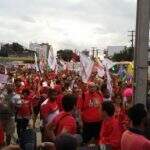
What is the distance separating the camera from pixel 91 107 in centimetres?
A: 1438

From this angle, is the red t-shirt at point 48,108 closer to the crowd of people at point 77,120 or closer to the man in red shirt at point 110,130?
the crowd of people at point 77,120

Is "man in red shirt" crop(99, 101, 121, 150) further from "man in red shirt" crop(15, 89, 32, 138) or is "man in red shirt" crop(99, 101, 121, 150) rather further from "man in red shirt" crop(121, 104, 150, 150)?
Result: "man in red shirt" crop(15, 89, 32, 138)

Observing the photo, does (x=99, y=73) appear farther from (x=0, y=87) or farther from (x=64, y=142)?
(x=64, y=142)

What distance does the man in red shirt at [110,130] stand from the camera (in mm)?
9164

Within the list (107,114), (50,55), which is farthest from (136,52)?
(50,55)

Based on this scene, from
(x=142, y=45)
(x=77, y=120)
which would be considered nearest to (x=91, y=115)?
(x=77, y=120)

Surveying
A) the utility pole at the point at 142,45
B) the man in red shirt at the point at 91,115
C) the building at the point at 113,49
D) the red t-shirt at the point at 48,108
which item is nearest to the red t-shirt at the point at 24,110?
the man in red shirt at the point at 91,115

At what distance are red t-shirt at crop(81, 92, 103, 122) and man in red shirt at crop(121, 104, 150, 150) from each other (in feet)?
23.1

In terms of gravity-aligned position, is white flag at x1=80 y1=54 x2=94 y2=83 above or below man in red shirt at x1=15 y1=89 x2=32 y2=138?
above

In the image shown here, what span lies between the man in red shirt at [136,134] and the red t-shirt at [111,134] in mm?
1989

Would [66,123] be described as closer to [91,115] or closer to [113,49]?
[91,115]

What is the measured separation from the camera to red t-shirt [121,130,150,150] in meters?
6.81

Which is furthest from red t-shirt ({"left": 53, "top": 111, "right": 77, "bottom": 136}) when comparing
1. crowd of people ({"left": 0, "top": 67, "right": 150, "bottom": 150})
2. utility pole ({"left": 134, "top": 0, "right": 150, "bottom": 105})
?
utility pole ({"left": 134, "top": 0, "right": 150, "bottom": 105})

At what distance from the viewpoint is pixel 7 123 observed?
1111cm
